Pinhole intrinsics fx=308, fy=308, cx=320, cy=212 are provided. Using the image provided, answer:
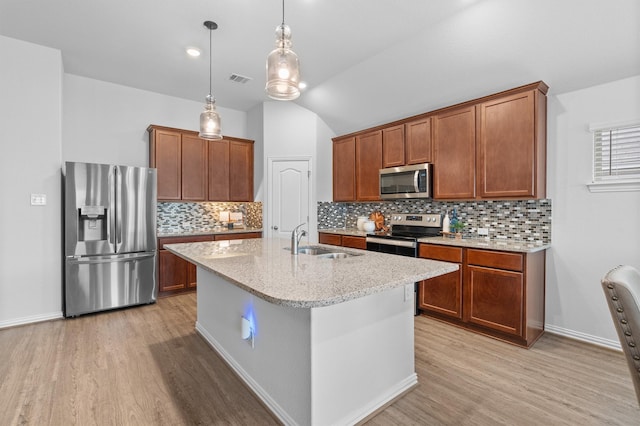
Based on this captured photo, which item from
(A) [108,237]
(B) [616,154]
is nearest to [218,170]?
(A) [108,237]

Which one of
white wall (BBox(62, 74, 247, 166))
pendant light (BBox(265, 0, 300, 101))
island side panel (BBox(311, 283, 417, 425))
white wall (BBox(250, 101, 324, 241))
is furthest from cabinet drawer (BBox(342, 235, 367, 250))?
white wall (BBox(62, 74, 247, 166))

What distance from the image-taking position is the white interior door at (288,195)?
514 centimetres

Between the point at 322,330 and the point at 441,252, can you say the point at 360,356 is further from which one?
the point at 441,252

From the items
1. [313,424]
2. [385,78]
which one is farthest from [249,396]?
[385,78]

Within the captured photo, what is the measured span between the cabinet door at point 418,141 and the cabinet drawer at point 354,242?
1211 millimetres

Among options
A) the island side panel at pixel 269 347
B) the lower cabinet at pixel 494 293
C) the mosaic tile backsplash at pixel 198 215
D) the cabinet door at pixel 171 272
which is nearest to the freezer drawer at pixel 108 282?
the cabinet door at pixel 171 272

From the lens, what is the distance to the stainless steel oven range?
3.56m

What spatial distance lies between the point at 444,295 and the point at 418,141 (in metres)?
1.86

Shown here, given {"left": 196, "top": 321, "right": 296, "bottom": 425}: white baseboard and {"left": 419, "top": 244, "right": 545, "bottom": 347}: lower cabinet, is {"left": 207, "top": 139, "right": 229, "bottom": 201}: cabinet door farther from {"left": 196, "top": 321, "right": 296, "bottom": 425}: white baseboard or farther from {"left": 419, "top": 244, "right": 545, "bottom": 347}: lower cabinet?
{"left": 419, "top": 244, "right": 545, "bottom": 347}: lower cabinet

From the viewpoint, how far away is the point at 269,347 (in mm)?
1912

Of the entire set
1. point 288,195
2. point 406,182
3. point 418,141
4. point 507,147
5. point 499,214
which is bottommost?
point 499,214

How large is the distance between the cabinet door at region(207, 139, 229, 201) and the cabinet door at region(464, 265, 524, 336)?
376 centimetres

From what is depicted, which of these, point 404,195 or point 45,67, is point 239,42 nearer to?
point 45,67

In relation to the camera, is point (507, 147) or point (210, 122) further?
point (507, 147)
